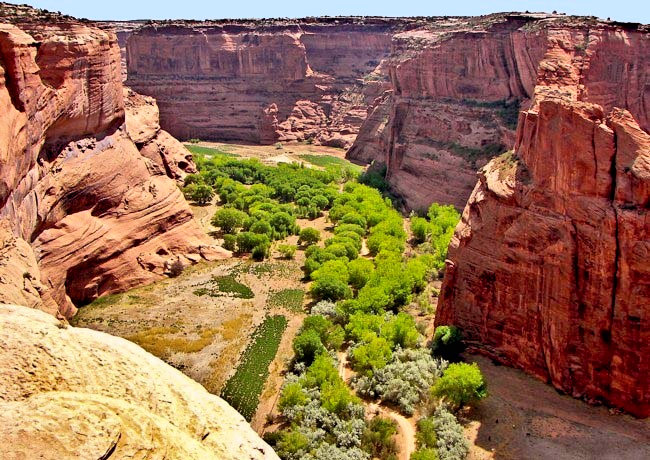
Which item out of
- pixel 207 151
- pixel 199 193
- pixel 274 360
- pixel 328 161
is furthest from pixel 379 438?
pixel 207 151

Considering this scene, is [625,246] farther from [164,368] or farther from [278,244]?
[278,244]

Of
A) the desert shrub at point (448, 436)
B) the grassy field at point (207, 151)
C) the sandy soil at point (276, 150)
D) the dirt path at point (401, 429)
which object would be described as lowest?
the dirt path at point (401, 429)

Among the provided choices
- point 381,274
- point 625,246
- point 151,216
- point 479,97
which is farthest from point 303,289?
point 479,97

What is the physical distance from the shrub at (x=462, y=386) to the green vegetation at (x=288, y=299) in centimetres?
1530

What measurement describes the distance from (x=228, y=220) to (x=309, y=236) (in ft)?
25.6

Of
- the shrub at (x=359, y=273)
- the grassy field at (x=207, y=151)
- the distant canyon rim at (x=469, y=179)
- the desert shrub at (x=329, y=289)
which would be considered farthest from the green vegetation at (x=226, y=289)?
the grassy field at (x=207, y=151)

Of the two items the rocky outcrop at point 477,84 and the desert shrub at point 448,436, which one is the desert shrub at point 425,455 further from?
the rocky outcrop at point 477,84

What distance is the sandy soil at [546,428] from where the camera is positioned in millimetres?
25344

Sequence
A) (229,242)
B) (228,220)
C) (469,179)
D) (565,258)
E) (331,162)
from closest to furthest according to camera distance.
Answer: (565,258), (229,242), (228,220), (469,179), (331,162)

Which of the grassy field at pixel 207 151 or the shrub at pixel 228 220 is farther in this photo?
the grassy field at pixel 207 151

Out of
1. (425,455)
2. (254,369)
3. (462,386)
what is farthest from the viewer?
(254,369)

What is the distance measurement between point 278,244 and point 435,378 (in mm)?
27221

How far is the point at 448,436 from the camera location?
2678cm

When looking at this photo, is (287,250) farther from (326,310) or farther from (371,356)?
(371,356)
